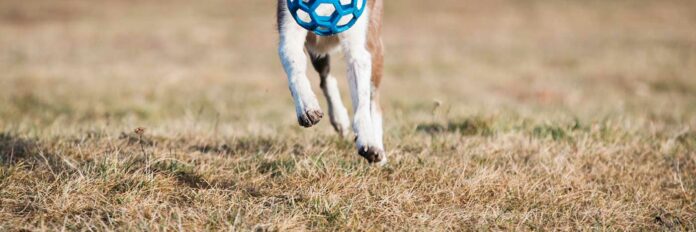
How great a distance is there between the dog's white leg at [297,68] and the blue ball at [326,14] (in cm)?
19

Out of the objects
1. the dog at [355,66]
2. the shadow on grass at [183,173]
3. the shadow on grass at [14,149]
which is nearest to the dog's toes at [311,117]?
the dog at [355,66]

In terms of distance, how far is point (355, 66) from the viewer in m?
4.36

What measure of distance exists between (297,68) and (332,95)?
137 centimetres

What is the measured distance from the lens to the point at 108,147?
457 centimetres

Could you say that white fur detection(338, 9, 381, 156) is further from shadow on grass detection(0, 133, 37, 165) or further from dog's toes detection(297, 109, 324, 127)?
shadow on grass detection(0, 133, 37, 165)

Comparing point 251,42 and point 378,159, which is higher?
point 378,159

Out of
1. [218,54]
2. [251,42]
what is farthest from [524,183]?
[251,42]

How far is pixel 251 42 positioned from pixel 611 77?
31.5 feet

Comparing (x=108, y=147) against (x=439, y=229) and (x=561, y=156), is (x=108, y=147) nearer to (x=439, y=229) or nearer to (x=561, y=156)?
(x=439, y=229)

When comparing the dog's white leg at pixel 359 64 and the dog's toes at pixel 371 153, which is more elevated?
the dog's white leg at pixel 359 64

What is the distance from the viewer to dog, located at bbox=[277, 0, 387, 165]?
390cm

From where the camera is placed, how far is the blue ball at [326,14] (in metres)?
3.95

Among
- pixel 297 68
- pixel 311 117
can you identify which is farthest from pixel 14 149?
pixel 311 117

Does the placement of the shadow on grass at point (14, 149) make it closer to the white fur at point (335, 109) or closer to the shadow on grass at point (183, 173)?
the shadow on grass at point (183, 173)
